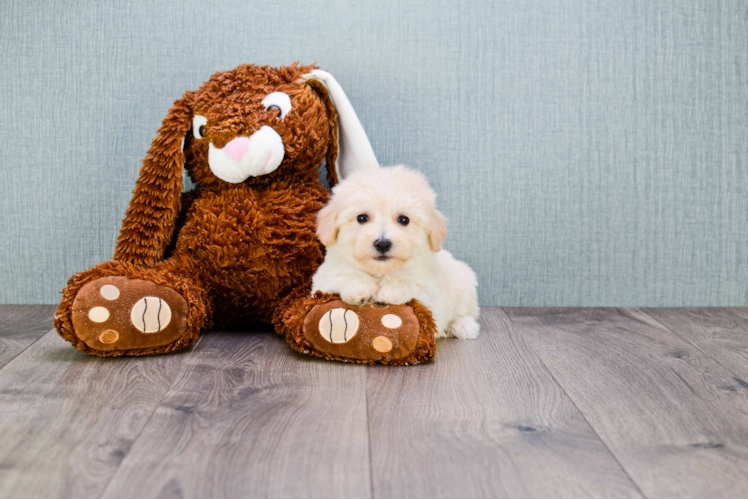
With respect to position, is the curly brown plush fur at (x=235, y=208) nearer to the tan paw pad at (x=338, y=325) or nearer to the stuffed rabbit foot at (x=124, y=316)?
the stuffed rabbit foot at (x=124, y=316)

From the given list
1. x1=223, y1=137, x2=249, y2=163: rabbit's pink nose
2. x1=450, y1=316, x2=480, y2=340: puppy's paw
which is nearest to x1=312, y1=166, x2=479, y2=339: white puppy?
x1=450, y1=316, x2=480, y2=340: puppy's paw

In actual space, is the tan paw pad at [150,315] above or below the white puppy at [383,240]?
below

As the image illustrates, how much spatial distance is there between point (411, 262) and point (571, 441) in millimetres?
508

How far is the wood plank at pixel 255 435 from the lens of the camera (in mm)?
783

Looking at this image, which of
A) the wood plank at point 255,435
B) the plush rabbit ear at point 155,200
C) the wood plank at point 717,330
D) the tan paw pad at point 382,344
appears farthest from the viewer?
the plush rabbit ear at point 155,200

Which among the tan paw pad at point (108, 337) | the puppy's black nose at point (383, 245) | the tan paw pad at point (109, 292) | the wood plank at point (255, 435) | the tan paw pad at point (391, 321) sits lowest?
the wood plank at point (255, 435)

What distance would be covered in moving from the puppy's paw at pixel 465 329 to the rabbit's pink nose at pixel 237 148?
638 mm

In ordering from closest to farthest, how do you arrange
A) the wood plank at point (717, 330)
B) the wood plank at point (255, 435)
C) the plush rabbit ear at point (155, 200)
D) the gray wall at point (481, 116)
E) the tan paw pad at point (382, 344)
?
the wood plank at point (255, 435), the tan paw pad at point (382, 344), the wood plank at point (717, 330), the plush rabbit ear at point (155, 200), the gray wall at point (481, 116)

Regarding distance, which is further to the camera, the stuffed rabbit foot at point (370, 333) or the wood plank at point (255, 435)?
the stuffed rabbit foot at point (370, 333)

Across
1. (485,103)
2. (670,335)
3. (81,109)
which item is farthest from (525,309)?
(81,109)

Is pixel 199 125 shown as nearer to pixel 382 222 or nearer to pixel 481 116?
pixel 382 222

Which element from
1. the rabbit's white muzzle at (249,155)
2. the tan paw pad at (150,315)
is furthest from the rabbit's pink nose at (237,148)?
the tan paw pad at (150,315)

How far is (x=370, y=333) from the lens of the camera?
4.05 feet

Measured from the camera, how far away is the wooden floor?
Result: 794mm
